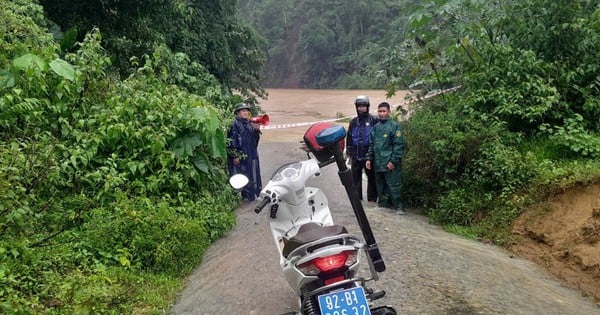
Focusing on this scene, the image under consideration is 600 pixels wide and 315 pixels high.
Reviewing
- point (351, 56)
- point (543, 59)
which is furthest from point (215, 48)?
point (351, 56)

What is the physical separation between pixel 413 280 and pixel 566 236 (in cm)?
269

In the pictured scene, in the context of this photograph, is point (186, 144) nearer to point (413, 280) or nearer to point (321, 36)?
point (413, 280)

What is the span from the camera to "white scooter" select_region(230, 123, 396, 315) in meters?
3.13

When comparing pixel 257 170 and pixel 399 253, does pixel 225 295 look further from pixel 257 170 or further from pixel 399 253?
pixel 257 170

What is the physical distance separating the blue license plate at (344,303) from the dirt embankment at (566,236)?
11.3 ft

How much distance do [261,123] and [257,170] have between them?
728 millimetres

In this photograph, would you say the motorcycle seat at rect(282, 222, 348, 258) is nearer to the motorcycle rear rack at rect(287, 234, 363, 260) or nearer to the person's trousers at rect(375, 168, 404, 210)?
the motorcycle rear rack at rect(287, 234, 363, 260)

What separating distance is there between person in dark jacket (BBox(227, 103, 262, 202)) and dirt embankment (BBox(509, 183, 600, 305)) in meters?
3.73

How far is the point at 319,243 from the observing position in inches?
125

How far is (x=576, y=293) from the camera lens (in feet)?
17.0

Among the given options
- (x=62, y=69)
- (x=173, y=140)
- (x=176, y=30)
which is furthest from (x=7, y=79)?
(x=176, y=30)

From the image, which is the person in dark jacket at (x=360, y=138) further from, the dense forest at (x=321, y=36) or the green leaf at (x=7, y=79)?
the dense forest at (x=321, y=36)

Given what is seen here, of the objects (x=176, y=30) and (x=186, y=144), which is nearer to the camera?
(x=186, y=144)

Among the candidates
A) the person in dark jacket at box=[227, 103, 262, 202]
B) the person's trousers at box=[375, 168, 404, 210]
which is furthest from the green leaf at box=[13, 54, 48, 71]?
the person's trousers at box=[375, 168, 404, 210]
